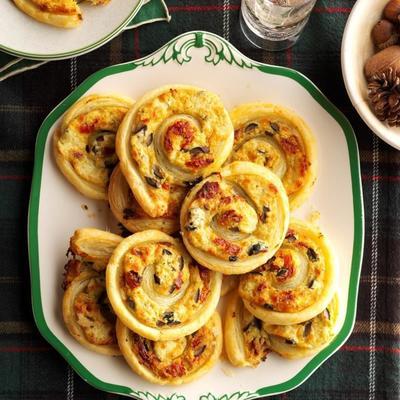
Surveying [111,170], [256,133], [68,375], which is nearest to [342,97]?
[256,133]

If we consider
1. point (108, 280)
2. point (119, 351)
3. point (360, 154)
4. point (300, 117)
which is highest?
point (300, 117)

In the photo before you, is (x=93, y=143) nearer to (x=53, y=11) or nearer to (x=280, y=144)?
(x=53, y=11)

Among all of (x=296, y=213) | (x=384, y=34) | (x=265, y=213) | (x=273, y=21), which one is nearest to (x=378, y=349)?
(x=296, y=213)

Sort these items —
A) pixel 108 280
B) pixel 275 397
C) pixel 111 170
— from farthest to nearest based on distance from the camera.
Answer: pixel 275 397 → pixel 111 170 → pixel 108 280

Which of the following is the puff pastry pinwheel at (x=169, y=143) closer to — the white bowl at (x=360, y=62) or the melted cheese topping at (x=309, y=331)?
the white bowl at (x=360, y=62)

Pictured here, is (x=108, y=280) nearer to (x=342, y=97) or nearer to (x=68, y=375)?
(x=68, y=375)
